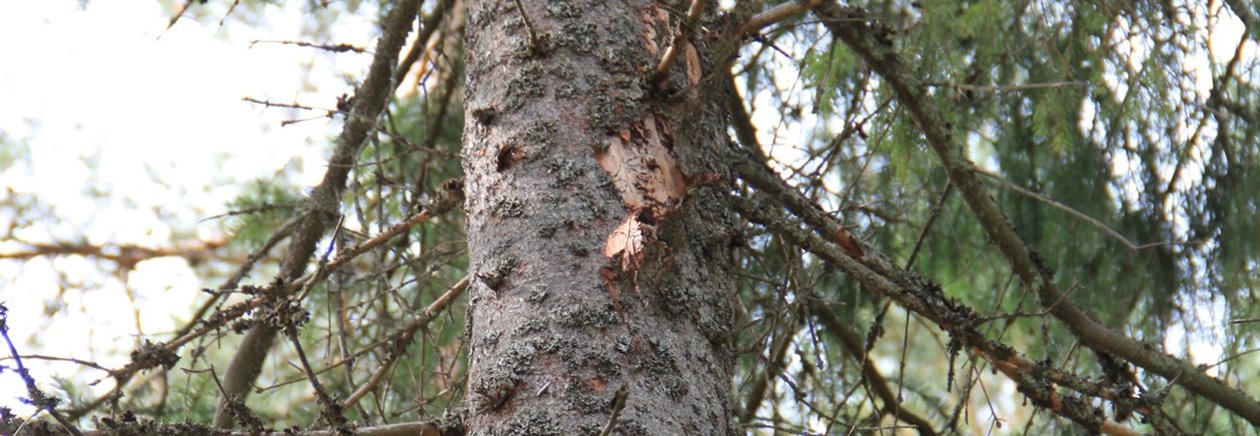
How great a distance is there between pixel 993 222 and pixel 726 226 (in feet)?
2.51

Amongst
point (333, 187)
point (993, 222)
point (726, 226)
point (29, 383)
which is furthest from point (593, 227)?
point (333, 187)

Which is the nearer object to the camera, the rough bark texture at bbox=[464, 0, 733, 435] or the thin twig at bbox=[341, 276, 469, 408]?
the rough bark texture at bbox=[464, 0, 733, 435]

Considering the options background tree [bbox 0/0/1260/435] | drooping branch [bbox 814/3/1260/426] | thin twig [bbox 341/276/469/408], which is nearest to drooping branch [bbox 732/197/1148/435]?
background tree [bbox 0/0/1260/435]

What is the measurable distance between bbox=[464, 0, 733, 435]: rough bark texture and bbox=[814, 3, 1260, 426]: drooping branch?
1.33 feet

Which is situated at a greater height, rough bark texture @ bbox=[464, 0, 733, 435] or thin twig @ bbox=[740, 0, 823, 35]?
thin twig @ bbox=[740, 0, 823, 35]

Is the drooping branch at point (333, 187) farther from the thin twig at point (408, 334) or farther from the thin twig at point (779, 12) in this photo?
the thin twig at point (779, 12)

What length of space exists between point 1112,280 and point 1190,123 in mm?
516

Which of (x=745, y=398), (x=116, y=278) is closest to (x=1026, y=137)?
(x=745, y=398)

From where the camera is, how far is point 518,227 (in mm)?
1708

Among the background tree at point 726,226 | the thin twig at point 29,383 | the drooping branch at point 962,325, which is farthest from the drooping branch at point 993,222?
the thin twig at point 29,383

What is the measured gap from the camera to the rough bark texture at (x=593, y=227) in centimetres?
154

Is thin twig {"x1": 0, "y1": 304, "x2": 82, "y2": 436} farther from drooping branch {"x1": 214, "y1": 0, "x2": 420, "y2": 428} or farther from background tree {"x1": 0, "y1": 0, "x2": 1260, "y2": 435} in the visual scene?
drooping branch {"x1": 214, "y1": 0, "x2": 420, "y2": 428}

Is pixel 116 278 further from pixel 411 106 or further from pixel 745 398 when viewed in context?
pixel 745 398

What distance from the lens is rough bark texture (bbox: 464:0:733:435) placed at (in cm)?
154
